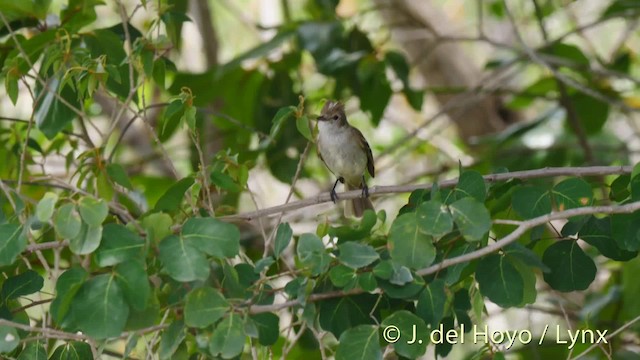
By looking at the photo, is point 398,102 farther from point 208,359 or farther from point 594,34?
point 208,359

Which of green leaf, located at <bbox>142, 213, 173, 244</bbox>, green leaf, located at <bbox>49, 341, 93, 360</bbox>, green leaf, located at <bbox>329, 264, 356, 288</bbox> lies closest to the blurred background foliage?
green leaf, located at <bbox>142, 213, 173, 244</bbox>

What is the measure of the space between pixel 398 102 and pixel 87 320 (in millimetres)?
5891

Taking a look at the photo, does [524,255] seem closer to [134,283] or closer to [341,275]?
[341,275]

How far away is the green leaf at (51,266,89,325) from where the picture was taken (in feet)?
7.29

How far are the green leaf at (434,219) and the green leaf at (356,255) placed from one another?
13cm

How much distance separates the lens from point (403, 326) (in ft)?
7.73

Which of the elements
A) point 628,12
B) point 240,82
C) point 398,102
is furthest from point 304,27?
point 398,102

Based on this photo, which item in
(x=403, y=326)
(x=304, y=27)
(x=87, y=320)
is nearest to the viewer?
(x=87, y=320)

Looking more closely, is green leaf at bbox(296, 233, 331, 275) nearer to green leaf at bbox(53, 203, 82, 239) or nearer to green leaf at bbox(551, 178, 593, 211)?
green leaf at bbox(53, 203, 82, 239)

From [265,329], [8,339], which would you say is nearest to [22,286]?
[8,339]

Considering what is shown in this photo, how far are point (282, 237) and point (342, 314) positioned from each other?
0.23 metres

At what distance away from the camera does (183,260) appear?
2215 millimetres

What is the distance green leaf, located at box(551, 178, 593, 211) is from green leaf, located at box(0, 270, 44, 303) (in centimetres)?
132

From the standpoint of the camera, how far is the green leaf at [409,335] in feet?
7.68
